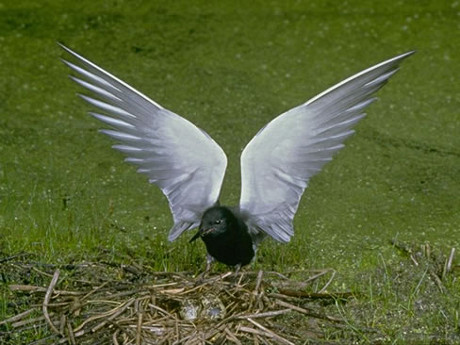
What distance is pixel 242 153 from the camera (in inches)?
102

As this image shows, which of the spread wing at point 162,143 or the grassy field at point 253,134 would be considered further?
the grassy field at point 253,134

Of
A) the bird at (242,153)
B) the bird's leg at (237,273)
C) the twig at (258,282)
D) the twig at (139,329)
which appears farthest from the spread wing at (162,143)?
the twig at (139,329)

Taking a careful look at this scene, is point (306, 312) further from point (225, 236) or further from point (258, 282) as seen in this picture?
point (225, 236)

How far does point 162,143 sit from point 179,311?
0.39 metres

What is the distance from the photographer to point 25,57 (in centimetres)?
405

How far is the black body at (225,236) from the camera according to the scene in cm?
266

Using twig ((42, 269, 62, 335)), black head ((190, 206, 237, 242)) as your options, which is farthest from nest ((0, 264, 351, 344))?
black head ((190, 206, 237, 242))

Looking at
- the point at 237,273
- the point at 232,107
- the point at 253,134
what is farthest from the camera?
the point at 232,107

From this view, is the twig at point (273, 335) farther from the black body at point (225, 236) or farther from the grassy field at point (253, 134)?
the black body at point (225, 236)

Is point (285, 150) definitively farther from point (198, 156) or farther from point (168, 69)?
point (168, 69)

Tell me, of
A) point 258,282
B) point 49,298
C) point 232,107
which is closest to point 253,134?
point 232,107

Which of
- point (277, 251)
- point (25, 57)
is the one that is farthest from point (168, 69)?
point (277, 251)

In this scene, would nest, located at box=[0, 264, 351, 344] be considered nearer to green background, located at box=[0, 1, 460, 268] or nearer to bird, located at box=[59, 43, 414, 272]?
bird, located at box=[59, 43, 414, 272]

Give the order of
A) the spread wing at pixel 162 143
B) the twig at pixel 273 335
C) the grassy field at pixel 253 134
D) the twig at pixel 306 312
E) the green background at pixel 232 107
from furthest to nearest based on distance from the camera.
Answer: the green background at pixel 232 107, the grassy field at pixel 253 134, the spread wing at pixel 162 143, the twig at pixel 306 312, the twig at pixel 273 335
